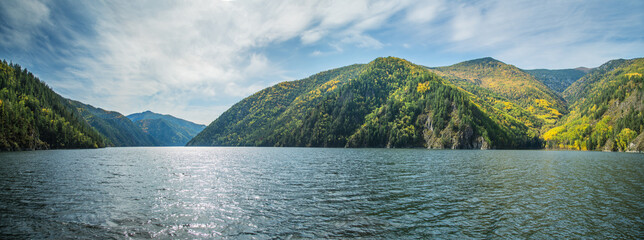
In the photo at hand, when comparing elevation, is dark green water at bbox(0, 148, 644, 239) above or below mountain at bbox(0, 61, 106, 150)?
below

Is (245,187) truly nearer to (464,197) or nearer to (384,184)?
(384,184)

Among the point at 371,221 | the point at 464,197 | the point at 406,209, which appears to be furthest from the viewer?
the point at 464,197

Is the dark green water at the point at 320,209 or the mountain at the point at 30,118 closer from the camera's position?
the dark green water at the point at 320,209

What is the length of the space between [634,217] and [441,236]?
16.3m

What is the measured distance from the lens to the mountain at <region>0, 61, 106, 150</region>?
10900 centimetres

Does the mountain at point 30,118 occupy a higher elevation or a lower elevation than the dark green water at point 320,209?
higher

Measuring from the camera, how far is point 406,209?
23.5m

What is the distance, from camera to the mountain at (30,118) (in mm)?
109000

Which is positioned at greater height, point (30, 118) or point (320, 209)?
point (30, 118)

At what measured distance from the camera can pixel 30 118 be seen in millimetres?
130500

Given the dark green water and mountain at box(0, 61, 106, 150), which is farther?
mountain at box(0, 61, 106, 150)

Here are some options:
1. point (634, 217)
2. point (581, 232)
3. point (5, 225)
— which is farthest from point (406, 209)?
point (5, 225)

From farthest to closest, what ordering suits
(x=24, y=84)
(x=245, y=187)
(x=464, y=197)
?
(x=24, y=84) → (x=245, y=187) → (x=464, y=197)

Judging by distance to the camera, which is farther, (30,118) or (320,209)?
(30,118)
